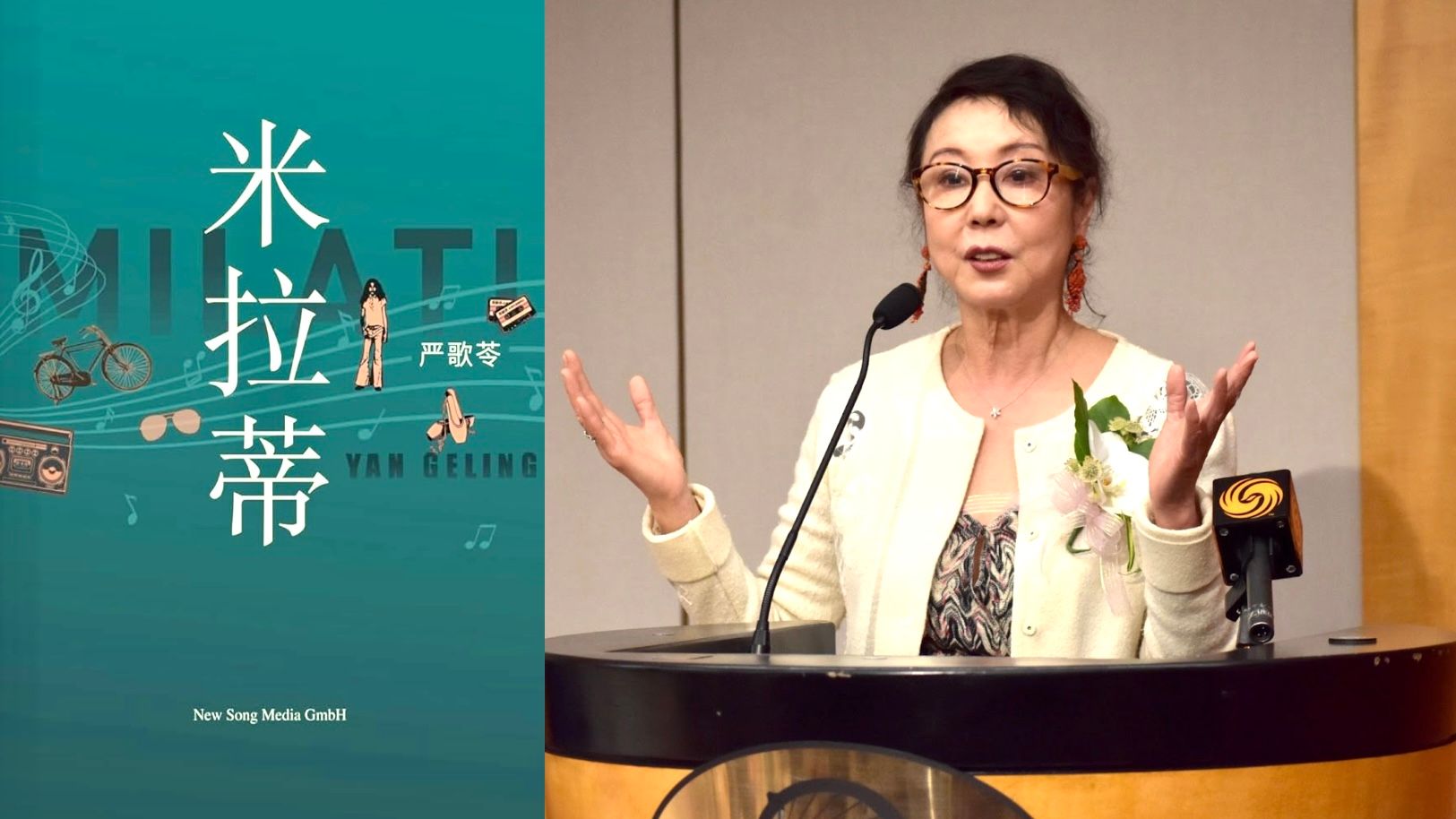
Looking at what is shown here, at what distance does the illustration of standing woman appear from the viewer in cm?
126

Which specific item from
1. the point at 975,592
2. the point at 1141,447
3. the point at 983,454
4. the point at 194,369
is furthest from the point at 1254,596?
the point at 194,369

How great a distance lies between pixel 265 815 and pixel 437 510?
28 cm

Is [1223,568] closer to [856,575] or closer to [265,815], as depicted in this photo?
[856,575]

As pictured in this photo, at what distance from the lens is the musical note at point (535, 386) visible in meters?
1.26

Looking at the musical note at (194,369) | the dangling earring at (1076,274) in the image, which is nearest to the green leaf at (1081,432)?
the dangling earring at (1076,274)

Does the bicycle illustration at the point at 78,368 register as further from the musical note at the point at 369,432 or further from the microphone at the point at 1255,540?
the microphone at the point at 1255,540

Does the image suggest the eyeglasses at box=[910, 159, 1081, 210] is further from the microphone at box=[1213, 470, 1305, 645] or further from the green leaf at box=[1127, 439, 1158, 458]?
the microphone at box=[1213, 470, 1305, 645]

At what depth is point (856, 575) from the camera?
7.30ft

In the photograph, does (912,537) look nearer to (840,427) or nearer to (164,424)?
(840,427)

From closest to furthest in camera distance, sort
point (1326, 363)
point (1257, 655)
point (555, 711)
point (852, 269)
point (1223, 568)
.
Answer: point (1257, 655) → point (555, 711) → point (1223, 568) → point (1326, 363) → point (852, 269)

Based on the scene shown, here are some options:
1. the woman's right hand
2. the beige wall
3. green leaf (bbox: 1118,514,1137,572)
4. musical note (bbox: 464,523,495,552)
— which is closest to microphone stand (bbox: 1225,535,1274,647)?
green leaf (bbox: 1118,514,1137,572)

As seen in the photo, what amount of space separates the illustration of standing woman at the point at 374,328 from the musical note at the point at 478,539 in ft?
0.46

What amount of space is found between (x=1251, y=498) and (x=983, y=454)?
671 mm

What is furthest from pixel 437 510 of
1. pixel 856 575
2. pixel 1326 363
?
pixel 1326 363
